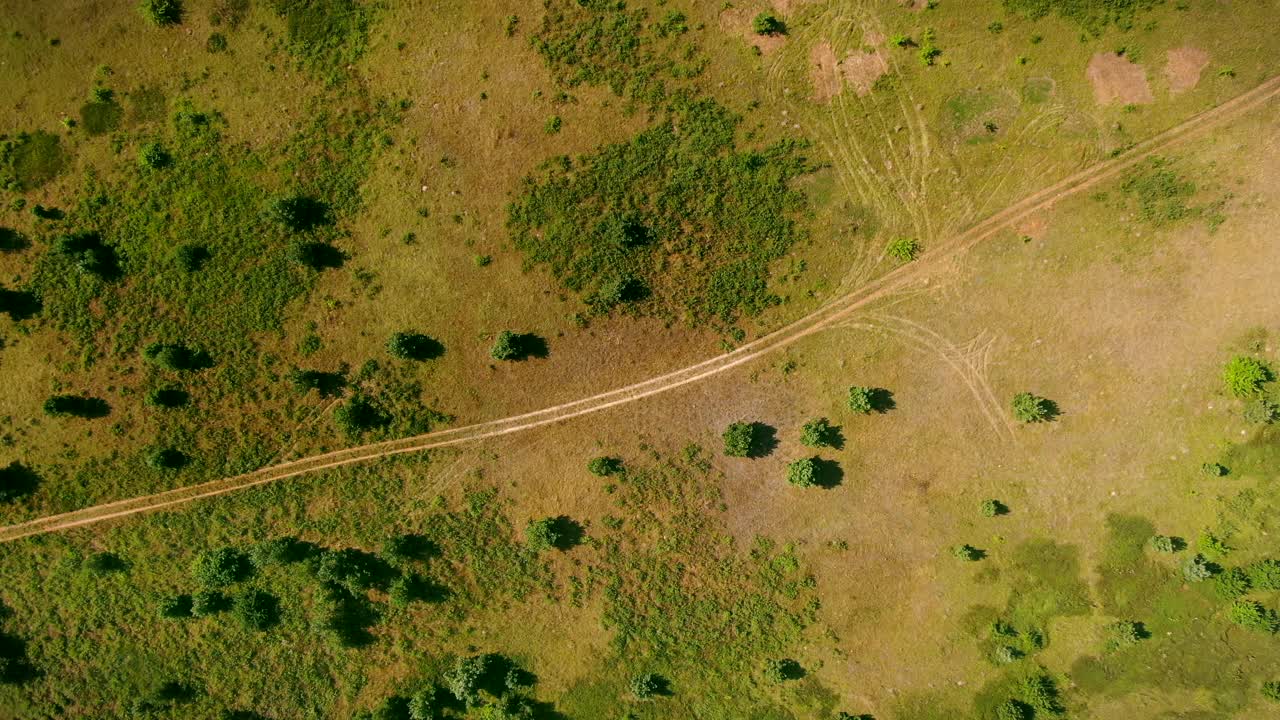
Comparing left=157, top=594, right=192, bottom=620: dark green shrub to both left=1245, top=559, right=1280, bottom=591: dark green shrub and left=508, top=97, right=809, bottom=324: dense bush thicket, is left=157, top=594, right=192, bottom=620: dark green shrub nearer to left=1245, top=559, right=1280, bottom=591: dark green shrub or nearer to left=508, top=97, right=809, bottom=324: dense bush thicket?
left=508, top=97, right=809, bottom=324: dense bush thicket

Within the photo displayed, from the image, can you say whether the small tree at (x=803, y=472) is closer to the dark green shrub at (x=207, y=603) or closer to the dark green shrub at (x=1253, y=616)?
the dark green shrub at (x=1253, y=616)

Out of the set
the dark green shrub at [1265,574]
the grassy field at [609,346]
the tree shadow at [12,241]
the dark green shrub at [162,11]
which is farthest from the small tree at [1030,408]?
the tree shadow at [12,241]

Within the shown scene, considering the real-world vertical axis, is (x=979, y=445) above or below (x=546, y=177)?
below

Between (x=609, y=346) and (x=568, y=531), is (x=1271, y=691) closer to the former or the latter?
(x=568, y=531)

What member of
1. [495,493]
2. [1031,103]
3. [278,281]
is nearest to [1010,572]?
[1031,103]

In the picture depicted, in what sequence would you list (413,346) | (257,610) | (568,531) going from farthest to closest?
(568,531) < (257,610) < (413,346)

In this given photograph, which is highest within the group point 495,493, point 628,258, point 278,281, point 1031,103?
point 1031,103

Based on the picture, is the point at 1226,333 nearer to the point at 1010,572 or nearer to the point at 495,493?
the point at 1010,572

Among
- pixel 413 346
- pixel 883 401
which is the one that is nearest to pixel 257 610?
pixel 413 346
